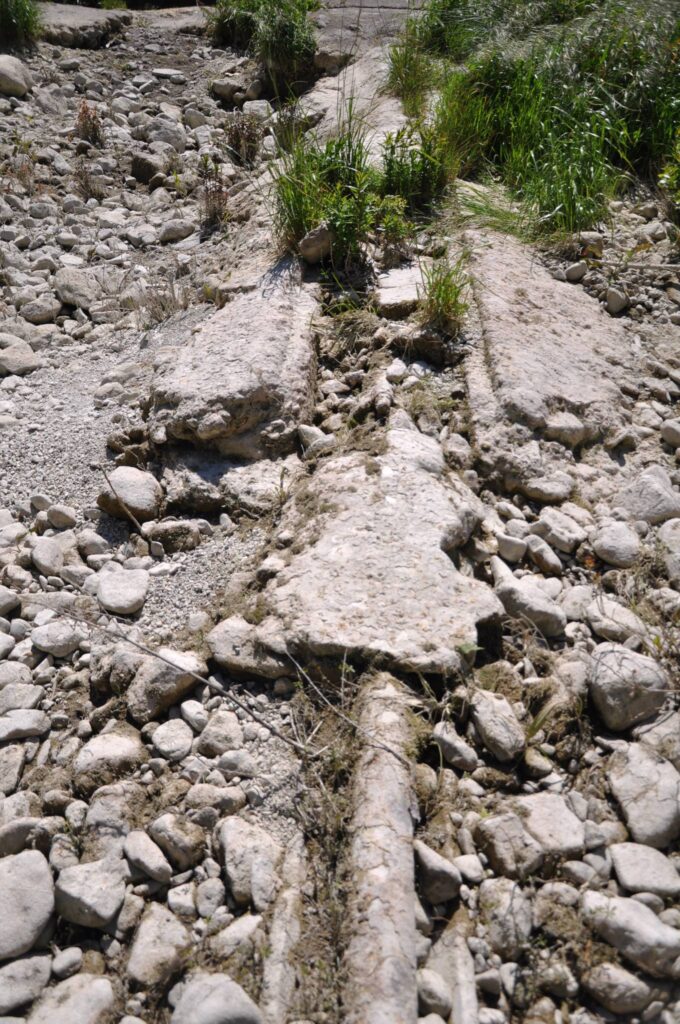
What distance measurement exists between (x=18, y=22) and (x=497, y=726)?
23.6ft

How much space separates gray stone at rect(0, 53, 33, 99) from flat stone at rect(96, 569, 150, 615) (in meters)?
5.23

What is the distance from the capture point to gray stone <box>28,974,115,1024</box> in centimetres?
187

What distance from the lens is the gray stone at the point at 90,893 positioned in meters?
2.05

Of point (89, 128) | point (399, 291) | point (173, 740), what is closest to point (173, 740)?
point (173, 740)

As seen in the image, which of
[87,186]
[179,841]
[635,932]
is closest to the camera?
[635,932]

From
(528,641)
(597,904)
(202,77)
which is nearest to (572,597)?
(528,641)

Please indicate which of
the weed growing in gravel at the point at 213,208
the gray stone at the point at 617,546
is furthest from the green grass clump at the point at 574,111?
the gray stone at the point at 617,546

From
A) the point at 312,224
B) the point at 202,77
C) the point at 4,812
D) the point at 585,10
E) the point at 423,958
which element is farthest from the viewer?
the point at 202,77

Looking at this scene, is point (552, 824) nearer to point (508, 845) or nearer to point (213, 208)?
point (508, 845)

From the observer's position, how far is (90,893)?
207 cm

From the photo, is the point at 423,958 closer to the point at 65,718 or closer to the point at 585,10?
the point at 65,718

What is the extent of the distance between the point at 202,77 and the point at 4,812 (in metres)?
6.69

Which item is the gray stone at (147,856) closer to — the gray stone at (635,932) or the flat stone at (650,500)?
the gray stone at (635,932)

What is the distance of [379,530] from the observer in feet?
8.91
